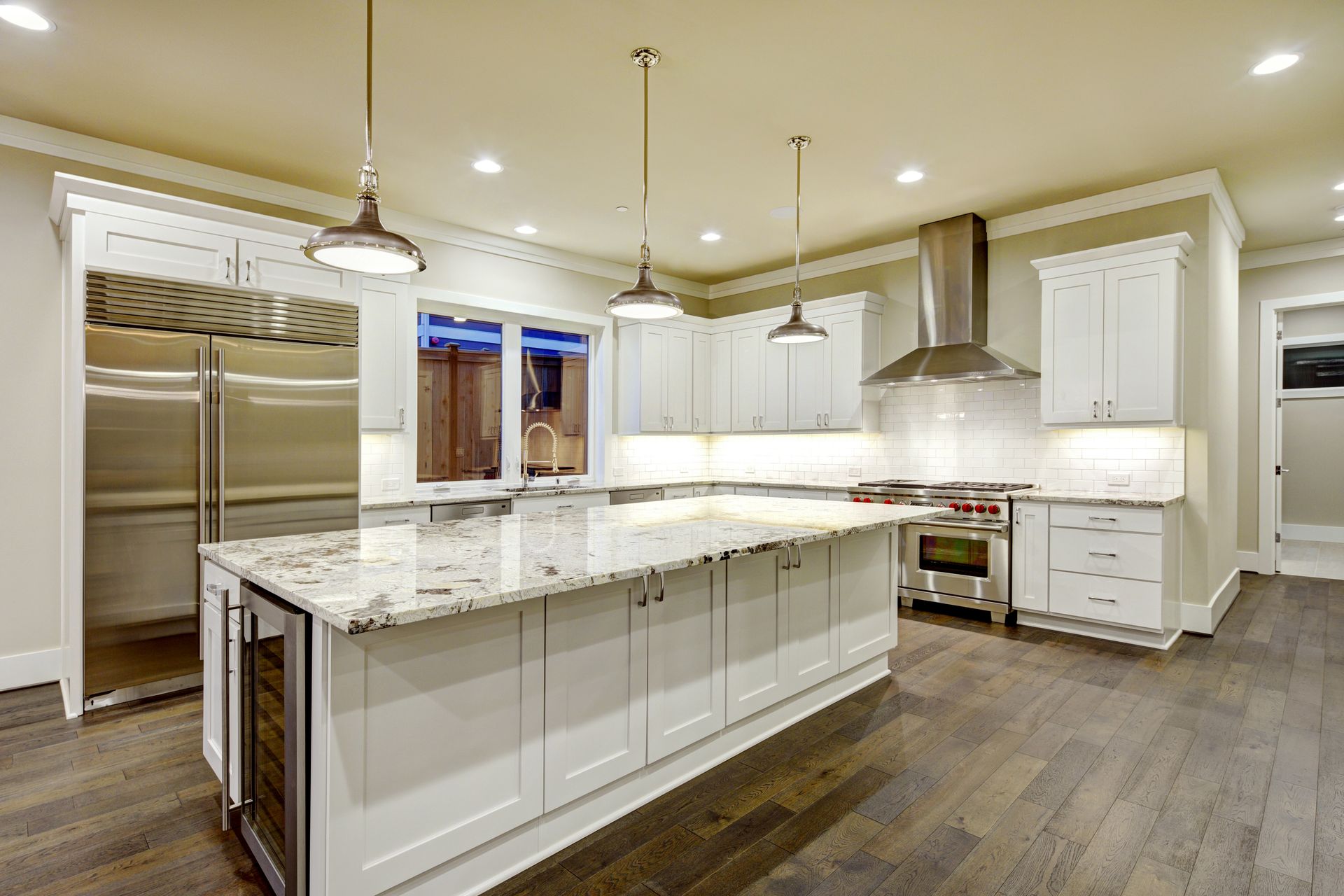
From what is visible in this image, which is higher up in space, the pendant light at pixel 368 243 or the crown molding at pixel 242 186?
the crown molding at pixel 242 186

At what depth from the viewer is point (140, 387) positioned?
335 centimetres

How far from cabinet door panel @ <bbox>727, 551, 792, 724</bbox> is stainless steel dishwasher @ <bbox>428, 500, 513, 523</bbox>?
2.44m

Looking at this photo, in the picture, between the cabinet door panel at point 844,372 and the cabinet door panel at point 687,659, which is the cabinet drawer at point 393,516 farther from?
the cabinet door panel at point 844,372

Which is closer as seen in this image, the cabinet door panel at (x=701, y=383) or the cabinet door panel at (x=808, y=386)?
the cabinet door panel at (x=808, y=386)

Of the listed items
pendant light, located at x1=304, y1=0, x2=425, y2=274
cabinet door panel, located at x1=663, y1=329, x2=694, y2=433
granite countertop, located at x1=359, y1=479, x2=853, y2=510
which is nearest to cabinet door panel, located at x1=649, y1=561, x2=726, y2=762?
pendant light, located at x1=304, y1=0, x2=425, y2=274

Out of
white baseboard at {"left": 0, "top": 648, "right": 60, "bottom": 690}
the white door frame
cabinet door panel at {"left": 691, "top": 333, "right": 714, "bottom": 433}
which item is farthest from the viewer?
cabinet door panel at {"left": 691, "top": 333, "right": 714, "bottom": 433}

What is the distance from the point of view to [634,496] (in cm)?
599

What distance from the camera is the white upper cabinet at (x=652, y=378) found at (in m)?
6.28

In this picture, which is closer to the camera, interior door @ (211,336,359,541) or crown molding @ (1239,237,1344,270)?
interior door @ (211,336,359,541)

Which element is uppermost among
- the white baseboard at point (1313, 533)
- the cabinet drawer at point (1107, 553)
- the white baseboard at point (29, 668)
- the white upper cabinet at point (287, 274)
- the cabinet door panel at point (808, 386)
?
the white upper cabinet at point (287, 274)

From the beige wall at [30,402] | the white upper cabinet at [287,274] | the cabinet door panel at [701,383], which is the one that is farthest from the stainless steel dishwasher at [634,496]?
the beige wall at [30,402]

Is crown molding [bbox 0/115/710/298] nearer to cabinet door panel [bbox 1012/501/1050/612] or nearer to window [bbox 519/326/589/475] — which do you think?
window [bbox 519/326/589/475]

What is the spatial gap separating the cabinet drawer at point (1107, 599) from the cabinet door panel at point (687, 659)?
2976 millimetres

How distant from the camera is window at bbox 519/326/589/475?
19.5 ft
